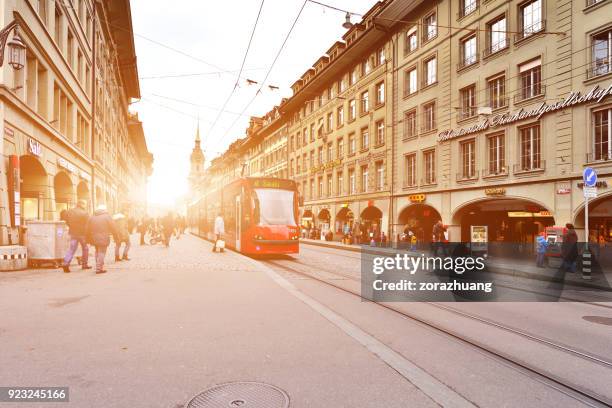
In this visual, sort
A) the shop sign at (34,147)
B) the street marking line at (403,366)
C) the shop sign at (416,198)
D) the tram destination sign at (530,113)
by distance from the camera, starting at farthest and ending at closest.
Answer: the shop sign at (416,198) < the tram destination sign at (530,113) < the shop sign at (34,147) < the street marking line at (403,366)

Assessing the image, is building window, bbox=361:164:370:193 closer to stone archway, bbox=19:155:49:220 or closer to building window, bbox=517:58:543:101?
building window, bbox=517:58:543:101

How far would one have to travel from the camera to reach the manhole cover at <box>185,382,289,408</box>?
338 cm

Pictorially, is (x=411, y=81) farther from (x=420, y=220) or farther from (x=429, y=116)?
(x=420, y=220)

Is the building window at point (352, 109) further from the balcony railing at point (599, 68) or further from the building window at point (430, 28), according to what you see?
the balcony railing at point (599, 68)

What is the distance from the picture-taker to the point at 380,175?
3083 centimetres

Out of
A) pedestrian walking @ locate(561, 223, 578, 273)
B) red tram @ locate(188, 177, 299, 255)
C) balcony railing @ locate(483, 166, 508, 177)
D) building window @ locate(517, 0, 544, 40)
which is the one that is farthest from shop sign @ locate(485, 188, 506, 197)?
red tram @ locate(188, 177, 299, 255)

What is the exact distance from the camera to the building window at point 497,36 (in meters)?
20.7

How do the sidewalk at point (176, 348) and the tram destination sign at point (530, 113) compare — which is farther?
the tram destination sign at point (530, 113)

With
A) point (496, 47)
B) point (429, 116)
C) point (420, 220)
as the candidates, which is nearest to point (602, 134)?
point (496, 47)

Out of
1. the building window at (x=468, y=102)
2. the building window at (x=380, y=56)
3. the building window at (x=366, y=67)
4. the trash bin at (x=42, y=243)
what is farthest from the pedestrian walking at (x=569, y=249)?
the building window at (x=366, y=67)

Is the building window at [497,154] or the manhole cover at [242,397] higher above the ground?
the building window at [497,154]

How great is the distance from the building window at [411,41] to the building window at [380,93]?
Answer: 3.21 metres

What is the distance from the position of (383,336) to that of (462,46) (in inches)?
855

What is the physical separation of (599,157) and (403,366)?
52.7 feet
